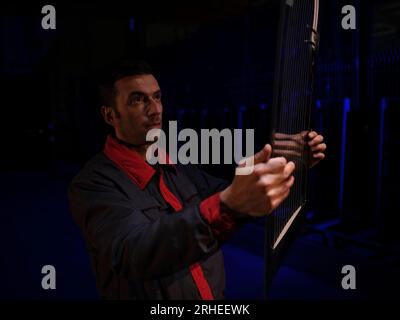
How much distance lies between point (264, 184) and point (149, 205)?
1.73 feet

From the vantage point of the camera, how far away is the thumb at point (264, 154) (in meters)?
0.63

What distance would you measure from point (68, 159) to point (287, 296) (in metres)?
8.87

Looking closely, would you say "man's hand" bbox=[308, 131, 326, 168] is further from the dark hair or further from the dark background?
the dark hair

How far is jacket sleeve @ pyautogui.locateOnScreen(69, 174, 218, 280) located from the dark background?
1.86ft

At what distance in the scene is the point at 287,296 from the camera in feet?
10.3

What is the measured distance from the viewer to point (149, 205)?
3.66 ft

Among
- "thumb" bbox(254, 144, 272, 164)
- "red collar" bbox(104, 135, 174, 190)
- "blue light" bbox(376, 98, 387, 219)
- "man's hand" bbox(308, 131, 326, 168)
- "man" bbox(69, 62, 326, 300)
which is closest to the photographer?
"thumb" bbox(254, 144, 272, 164)

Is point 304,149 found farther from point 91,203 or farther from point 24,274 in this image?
point 24,274

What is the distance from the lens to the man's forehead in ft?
3.96

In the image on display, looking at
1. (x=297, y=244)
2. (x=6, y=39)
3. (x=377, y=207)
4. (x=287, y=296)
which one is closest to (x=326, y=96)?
(x=377, y=207)

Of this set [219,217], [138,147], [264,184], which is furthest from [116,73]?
[264,184]

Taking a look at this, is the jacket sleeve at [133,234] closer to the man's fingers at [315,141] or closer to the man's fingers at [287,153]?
the man's fingers at [287,153]

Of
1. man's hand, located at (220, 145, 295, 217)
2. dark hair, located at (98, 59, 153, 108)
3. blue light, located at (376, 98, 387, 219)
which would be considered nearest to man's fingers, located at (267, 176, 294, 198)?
man's hand, located at (220, 145, 295, 217)

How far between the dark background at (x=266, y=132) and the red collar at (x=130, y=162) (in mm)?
511
